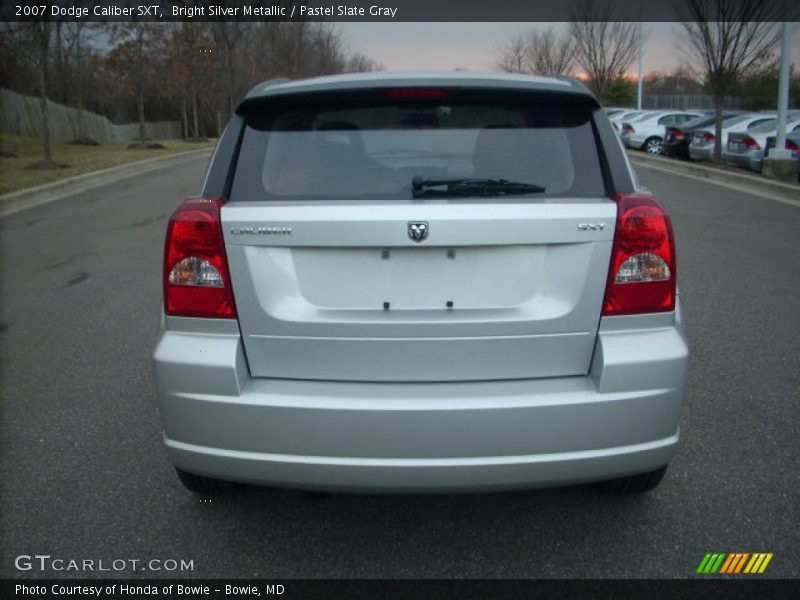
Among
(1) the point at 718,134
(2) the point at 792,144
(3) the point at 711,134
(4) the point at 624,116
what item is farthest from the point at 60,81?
(2) the point at 792,144

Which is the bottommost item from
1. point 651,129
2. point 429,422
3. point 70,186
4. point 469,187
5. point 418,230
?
point 429,422

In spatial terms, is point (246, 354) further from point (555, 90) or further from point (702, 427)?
point (702, 427)

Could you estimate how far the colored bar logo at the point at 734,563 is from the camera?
99.8 inches

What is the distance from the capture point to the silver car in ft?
7.47

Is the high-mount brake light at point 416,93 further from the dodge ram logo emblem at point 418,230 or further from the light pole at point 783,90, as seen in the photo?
the light pole at point 783,90

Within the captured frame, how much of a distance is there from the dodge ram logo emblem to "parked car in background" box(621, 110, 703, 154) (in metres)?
26.7

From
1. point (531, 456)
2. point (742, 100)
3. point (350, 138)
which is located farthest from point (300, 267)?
point (742, 100)

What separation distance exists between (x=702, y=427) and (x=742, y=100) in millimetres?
52804

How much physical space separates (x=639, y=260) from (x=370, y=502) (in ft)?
4.98

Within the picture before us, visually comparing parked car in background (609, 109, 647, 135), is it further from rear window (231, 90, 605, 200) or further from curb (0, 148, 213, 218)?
rear window (231, 90, 605, 200)

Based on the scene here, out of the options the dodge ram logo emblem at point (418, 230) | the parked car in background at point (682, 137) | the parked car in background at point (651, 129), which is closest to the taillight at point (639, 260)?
the dodge ram logo emblem at point (418, 230)

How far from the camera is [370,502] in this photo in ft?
9.95

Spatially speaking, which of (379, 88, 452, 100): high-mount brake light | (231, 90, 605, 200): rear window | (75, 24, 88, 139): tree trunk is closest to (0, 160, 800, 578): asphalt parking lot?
(231, 90, 605, 200): rear window

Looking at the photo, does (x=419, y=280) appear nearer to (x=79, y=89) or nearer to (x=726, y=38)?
(x=726, y=38)
